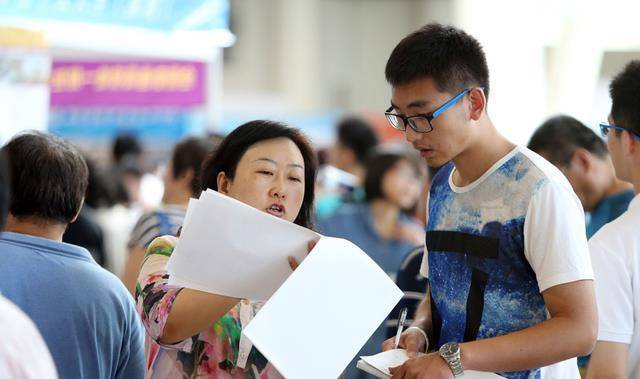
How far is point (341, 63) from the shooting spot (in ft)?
52.7

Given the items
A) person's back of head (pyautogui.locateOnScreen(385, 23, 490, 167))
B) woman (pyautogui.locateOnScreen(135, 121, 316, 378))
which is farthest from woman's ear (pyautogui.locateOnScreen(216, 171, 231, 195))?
person's back of head (pyautogui.locateOnScreen(385, 23, 490, 167))

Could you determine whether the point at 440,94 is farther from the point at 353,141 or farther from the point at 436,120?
the point at 353,141

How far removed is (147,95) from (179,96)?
244 millimetres

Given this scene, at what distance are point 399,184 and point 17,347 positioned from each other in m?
3.26

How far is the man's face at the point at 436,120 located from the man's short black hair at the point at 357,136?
3.92m

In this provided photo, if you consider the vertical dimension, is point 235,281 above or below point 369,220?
above

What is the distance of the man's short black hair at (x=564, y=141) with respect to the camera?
9.22 ft

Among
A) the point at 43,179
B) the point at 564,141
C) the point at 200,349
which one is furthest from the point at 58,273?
the point at 564,141

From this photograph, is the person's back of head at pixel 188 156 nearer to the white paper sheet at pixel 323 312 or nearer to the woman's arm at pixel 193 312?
the woman's arm at pixel 193 312

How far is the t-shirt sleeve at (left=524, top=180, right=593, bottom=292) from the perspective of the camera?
5.71 ft

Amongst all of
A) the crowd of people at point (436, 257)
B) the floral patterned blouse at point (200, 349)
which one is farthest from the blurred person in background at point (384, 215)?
the floral patterned blouse at point (200, 349)

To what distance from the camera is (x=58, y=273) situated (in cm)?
205

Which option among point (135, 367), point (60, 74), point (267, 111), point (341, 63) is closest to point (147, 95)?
point (60, 74)

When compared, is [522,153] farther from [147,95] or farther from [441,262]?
[147,95]
